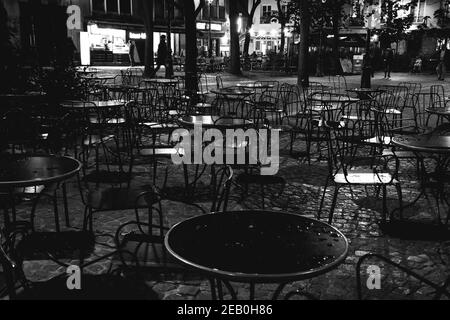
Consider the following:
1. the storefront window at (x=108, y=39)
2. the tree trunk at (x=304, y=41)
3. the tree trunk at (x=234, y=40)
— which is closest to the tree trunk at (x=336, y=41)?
the tree trunk at (x=234, y=40)

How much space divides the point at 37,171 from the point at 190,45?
9718 millimetres

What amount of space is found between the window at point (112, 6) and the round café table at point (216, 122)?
31932 mm

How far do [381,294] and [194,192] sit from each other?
2941 mm

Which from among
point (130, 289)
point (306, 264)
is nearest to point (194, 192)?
point (130, 289)

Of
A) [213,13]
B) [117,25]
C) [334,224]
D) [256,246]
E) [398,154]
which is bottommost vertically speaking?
[334,224]

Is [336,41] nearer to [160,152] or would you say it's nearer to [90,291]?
[160,152]

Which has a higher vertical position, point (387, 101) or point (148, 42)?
point (148, 42)

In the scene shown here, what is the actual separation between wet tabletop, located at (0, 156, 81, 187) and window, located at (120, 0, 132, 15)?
116ft

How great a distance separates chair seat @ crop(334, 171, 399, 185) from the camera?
15.1ft

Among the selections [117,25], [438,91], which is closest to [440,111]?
[438,91]

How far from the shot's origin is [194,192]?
19.5 ft

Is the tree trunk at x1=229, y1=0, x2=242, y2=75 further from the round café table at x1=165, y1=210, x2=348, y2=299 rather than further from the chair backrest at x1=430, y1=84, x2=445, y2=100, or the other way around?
the round café table at x1=165, y1=210, x2=348, y2=299

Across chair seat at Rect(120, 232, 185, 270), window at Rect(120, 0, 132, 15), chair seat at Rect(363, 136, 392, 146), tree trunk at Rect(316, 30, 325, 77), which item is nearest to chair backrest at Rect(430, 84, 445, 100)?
chair seat at Rect(363, 136, 392, 146)

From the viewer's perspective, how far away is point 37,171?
11.8 feet
